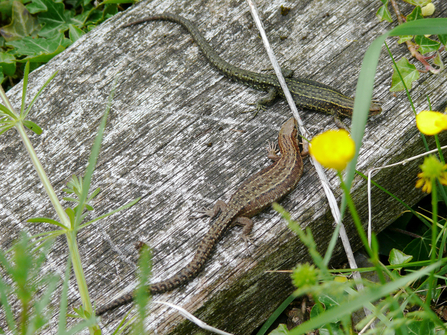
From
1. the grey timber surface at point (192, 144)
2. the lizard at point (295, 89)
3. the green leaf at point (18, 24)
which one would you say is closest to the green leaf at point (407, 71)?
the grey timber surface at point (192, 144)

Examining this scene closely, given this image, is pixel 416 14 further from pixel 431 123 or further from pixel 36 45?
pixel 36 45

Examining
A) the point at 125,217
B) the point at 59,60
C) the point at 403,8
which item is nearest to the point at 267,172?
the point at 125,217

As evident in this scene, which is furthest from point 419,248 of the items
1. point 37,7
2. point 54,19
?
point 37,7

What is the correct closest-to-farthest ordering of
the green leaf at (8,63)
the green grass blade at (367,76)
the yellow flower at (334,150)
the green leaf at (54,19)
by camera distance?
the yellow flower at (334,150) < the green grass blade at (367,76) < the green leaf at (8,63) < the green leaf at (54,19)

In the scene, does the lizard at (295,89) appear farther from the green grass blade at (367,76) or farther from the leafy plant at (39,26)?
the leafy plant at (39,26)

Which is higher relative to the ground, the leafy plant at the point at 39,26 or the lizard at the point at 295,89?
the leafy plant at the point at 39,26
